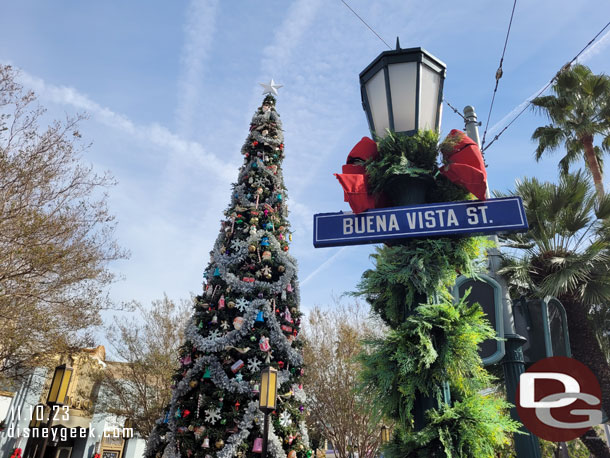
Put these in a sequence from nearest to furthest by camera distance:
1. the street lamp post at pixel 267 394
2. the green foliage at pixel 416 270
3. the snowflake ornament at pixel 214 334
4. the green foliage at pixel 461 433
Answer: the green foliage at pixel 461 433 → the green foliage at pixel 416 270 → the street lamp post at pixel 267 394 → the snowflake ornament at pixel 214 334

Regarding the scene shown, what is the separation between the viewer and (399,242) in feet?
7.72

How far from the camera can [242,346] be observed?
23.0 ft

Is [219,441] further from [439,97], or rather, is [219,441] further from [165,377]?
[165,377]

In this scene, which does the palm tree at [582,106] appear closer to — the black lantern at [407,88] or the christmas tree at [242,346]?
the christmas tree at [242,346]

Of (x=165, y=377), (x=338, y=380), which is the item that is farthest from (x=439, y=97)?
(x=165, y=377)

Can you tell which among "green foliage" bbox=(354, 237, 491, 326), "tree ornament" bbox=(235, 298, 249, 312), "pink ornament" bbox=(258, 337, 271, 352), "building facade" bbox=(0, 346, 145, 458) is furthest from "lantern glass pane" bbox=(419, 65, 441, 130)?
"building facade" bbox=(0, 346, 145, 458)

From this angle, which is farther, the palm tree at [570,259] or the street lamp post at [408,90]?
the palm tree at [570,259]

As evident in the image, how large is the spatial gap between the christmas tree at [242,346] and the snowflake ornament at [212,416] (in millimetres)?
15

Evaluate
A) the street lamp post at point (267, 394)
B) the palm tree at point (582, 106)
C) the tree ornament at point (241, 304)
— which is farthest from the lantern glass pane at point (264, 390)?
the palm tree at point (582, 106)

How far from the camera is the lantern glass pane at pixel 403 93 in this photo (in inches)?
97.3

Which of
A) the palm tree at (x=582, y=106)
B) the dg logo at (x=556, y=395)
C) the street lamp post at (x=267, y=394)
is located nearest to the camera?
the dg logo at (x=556, y=395)

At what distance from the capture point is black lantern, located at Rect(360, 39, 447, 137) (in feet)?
8.13

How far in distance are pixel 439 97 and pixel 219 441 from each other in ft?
19.7

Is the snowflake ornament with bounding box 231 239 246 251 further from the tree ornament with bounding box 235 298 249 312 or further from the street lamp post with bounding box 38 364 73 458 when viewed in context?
the street lamp post with bounding box 38 364 73 458
